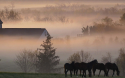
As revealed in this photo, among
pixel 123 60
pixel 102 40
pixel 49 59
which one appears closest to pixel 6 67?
pixel 49 59

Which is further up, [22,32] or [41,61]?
[22,32]

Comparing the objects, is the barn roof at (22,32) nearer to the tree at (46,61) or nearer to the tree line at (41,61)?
the tree line at (41,61)

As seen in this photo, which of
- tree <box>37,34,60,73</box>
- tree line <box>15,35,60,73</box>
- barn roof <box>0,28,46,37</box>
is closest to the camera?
tree <box>37,34,60,73</box>

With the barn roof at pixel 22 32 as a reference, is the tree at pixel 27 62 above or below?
below

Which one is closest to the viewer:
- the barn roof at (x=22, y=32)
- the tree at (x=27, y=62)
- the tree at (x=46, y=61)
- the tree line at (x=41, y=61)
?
the tree at (x=46, y=61)

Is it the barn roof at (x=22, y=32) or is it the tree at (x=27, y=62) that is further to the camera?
the barn roof at (x=22, y=32)

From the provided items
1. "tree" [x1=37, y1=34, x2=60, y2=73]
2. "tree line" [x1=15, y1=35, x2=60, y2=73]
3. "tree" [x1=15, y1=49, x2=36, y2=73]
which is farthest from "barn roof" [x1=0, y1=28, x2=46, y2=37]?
"tree" [x1=37, y1=34, x2=60, y2=73]

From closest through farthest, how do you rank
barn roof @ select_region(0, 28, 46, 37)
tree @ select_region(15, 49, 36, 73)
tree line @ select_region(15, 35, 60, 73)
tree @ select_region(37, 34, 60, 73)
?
tree @ select_region(37, 34, 60, 73), tree line @ select_region(15, 35, 60, 73), tree @ select_region(15, 49, 36, 73), barn roof @ select_region(0, 28, 46, 37)

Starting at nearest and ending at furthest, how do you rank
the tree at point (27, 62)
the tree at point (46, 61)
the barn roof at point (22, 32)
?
the tree at point (46, 61) < the tree at point (27, 62) < the barn roof at point (22, 32)

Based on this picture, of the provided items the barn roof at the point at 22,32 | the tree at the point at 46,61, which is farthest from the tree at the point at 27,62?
the barn roof at the point at 22,32

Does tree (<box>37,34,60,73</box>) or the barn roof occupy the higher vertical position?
the barn roof

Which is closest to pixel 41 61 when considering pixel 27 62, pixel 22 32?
pixel 27 62

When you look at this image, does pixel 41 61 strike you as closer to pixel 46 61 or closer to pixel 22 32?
pixel 46 61

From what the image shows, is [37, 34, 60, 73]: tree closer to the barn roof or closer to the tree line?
the tree line
